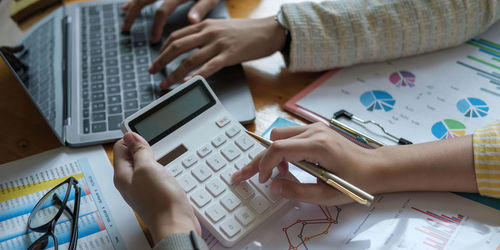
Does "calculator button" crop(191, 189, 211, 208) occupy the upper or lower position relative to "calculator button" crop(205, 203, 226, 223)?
upper

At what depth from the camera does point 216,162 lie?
54cm

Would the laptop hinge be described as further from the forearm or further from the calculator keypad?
the forearm

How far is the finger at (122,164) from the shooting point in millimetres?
498

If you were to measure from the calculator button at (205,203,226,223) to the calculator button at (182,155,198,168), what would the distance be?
0.07 meters

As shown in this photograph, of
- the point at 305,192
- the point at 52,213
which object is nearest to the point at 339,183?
the point at 305,192

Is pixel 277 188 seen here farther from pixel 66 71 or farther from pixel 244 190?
pixel 66 71

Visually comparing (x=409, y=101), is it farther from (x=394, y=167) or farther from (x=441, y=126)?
(x=394, y=167)

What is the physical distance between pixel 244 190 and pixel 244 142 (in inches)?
2.8

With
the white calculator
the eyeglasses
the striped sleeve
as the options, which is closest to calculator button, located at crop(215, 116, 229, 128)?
the white calculator

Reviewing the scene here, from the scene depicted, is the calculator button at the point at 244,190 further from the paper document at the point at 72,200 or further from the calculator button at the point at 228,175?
the paper document at the point at 72,200

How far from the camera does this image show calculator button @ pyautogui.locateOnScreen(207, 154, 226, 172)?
0.54 m

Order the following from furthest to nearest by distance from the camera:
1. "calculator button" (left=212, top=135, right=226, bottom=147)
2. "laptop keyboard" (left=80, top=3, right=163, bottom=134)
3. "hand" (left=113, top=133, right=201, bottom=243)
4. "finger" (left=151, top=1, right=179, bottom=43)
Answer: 1. "finger" (left=151, top=1, right=179, bottom=43)
2. "laptop keyboard" (left=80, top=3, right=163, bottom=134)
3. "calculator button" (left=212, top=135, right=226, bottom=147)
4. "hand" (left=113, top=133, right=201, bottom=243)

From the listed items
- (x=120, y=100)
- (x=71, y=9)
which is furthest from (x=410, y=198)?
(x=71, y=9)

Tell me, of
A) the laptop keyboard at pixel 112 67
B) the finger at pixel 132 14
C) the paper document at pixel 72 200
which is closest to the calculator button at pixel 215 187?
the paper document at pixel 72 200
